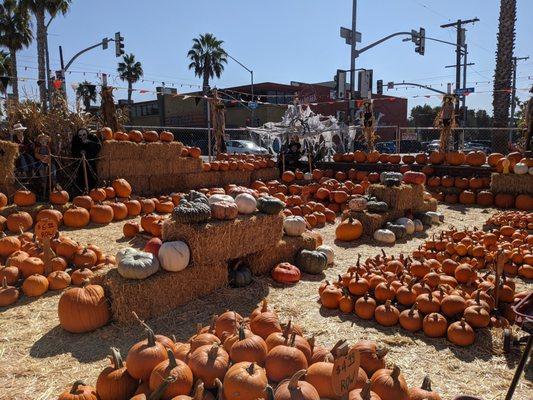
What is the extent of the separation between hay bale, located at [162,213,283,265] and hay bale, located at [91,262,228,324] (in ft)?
0.48

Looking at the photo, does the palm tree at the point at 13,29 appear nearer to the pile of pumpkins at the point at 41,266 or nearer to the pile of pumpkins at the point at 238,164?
the pile of pumpkins at the point at 238,164

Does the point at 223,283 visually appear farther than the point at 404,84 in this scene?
No

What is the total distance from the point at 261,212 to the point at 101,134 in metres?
5.54

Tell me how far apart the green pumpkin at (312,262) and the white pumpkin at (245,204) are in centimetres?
101

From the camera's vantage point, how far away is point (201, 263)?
14.9 ft

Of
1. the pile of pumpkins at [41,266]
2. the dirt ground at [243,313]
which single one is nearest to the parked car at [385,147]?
the dirt ground at [243,313]

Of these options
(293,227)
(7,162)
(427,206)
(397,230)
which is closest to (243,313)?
(293,227)

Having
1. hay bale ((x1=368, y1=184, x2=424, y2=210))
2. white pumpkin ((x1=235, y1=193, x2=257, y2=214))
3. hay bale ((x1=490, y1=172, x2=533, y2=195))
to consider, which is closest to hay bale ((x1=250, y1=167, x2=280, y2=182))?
hay bale ((x1=368, y1=184, x2=424, y2=210))

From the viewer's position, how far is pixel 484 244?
6090 millimetres

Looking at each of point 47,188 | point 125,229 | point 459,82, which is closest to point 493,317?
point 125,229

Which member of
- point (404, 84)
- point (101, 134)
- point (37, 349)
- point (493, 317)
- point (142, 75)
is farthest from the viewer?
point (142, 75)

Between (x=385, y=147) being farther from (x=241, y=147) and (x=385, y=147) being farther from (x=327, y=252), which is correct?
(x=327, y=252)

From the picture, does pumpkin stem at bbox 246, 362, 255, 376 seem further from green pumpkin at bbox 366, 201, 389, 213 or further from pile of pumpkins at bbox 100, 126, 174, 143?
pile of pumpkins at bbox 100, 126, 174, 143

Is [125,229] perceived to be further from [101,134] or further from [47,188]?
[101,134]
